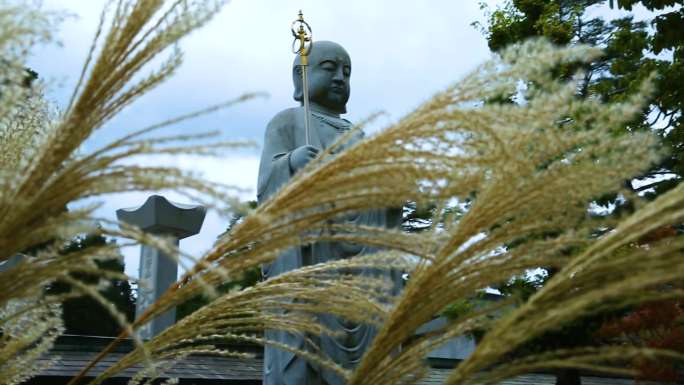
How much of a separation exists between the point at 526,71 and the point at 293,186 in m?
0.34

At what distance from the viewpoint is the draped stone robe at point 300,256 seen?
4363 mm

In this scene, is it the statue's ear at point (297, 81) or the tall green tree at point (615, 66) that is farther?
the tall green tree at point (615, 66)

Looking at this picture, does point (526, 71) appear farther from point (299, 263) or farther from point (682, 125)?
point (682, 125)

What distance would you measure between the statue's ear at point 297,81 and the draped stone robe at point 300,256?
0.78ft

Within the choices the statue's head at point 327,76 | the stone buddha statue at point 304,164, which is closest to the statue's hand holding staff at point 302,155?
the stone buddha statue at point 304,164

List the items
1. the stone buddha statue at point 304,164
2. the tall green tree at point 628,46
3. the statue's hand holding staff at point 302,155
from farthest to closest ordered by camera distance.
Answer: the tall green tree at point 628,46 → the stone buddha statue at point 304,164 → the statue's hand holding staff at point 302,155

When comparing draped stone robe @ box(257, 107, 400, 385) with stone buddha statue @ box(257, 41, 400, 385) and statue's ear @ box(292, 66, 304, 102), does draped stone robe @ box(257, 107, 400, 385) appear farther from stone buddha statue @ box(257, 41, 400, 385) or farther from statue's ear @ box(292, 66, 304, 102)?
statue's ear @ box(292, 66, 304, 102)

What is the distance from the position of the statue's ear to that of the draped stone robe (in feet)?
0.78

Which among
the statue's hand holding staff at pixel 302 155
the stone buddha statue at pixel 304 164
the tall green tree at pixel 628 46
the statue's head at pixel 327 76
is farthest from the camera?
the tall green tree at pixel 628 46

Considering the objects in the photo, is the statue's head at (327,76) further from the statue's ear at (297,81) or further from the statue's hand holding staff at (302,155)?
the statue's hand holding staff at (302,155)

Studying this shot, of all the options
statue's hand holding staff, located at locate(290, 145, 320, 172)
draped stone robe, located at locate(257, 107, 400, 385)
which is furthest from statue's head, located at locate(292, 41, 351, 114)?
statue's hand holding staff, located at locate(290, 145, 320, 172)

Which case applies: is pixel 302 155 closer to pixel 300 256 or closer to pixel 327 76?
pixel 300 256

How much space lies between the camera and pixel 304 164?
4.32 meters

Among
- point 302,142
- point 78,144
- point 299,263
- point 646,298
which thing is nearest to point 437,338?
point 646,298
